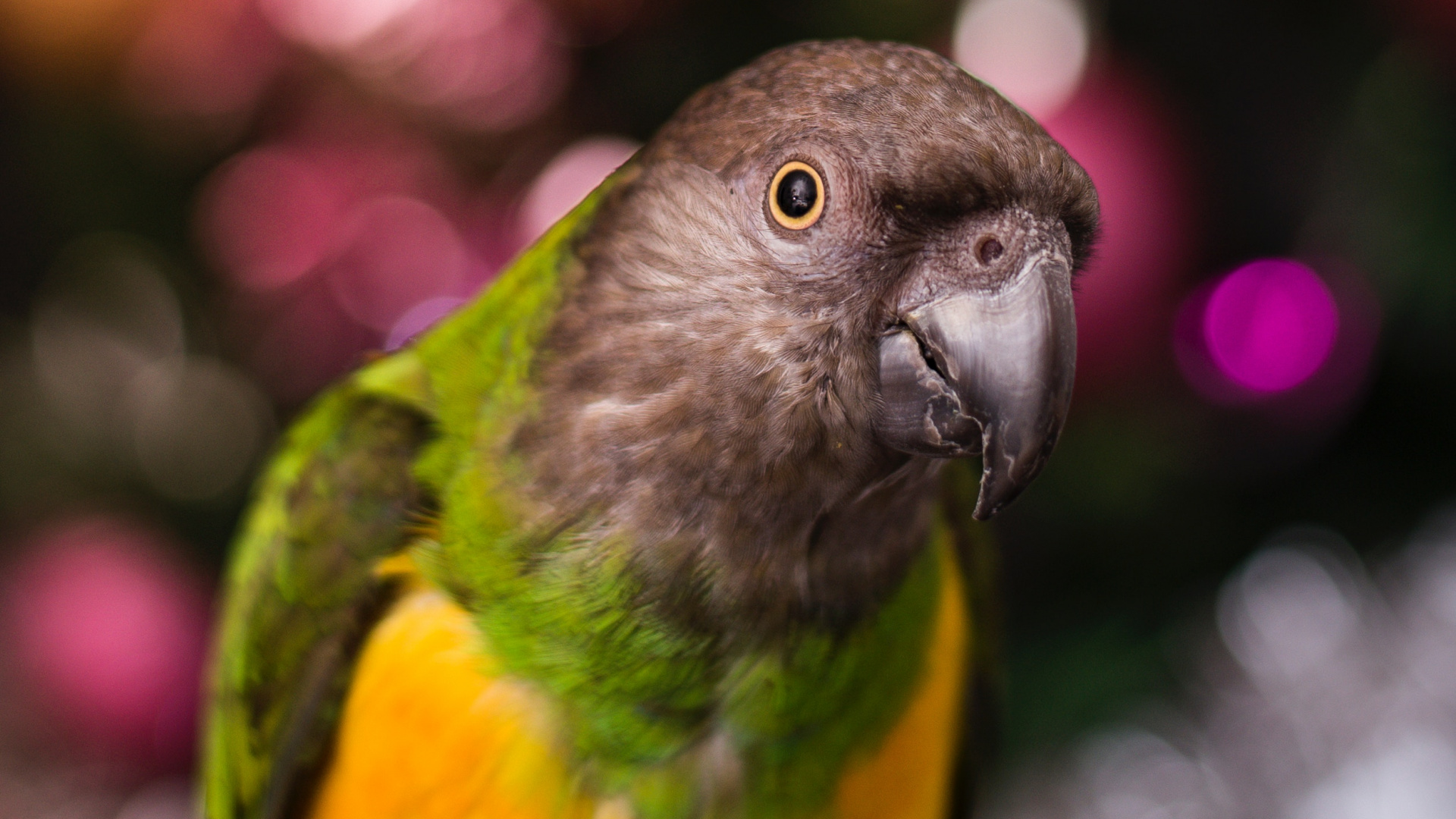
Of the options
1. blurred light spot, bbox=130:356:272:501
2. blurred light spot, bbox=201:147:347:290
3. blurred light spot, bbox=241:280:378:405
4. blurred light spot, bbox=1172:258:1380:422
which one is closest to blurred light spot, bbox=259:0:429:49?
blurred light spot, bbox=201:147:347:290

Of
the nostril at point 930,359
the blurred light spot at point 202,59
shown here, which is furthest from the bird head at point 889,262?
the blurred light spot at point 202,59

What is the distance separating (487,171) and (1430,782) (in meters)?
1.15

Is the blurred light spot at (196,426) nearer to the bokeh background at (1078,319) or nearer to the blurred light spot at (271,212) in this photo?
the bokeh background at (1078,319)

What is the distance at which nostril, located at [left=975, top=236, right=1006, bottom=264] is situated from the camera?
0.55 m

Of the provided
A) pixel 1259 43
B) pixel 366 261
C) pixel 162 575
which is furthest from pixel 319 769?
pixel 1259 43

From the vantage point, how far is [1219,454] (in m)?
1.02

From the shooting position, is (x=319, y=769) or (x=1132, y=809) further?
(x=1132, y=809)

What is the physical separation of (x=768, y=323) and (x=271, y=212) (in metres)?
0.75

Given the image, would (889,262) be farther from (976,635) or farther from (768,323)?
(976,635)

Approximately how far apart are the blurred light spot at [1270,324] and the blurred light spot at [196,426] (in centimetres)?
107

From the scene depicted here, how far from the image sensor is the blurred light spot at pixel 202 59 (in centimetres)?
102

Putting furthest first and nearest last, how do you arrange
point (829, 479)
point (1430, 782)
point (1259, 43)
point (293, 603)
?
point (1259, 43) → point (1430, 782) → point (293, 603) → point (829, 479)

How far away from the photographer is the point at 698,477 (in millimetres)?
600

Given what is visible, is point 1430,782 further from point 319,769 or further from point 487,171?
point 487,171
